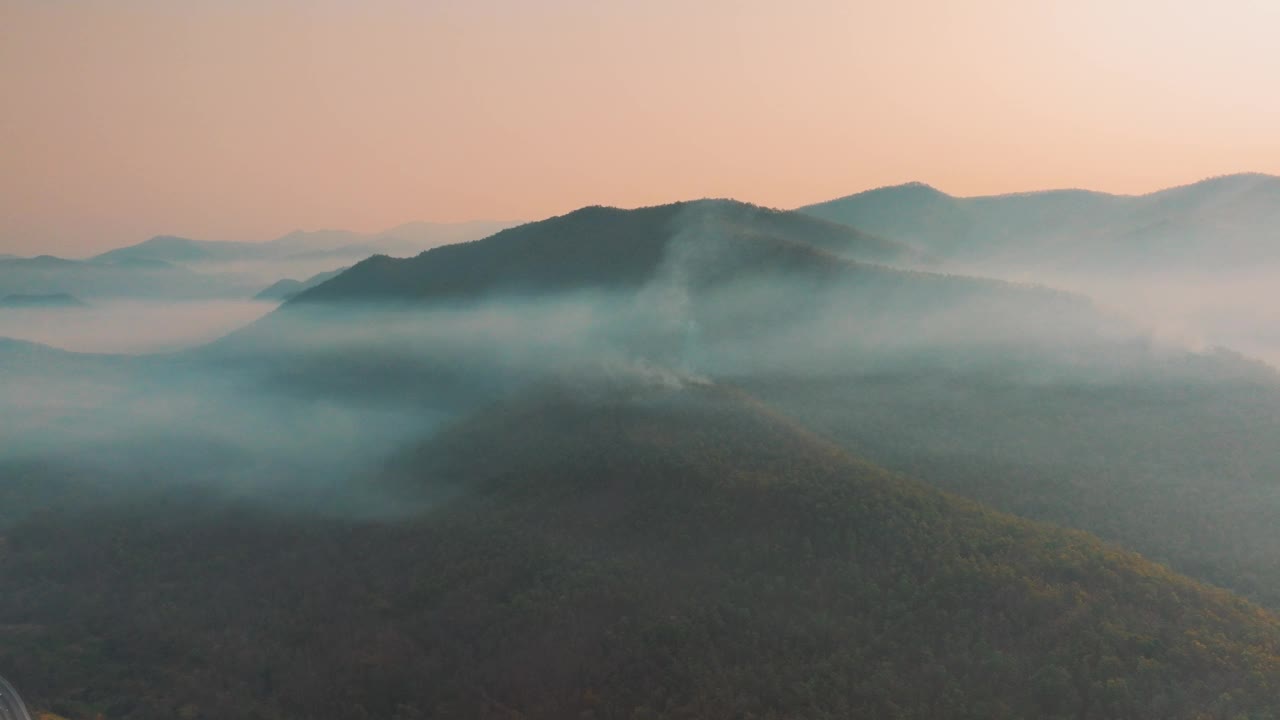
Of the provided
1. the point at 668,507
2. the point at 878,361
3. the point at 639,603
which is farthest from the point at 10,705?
the point at 878,361

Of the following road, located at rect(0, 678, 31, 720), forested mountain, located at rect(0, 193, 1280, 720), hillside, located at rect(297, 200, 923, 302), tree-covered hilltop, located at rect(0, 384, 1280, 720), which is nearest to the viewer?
tree-covered hilltop, located at rect(0, 384, 1280, 720)

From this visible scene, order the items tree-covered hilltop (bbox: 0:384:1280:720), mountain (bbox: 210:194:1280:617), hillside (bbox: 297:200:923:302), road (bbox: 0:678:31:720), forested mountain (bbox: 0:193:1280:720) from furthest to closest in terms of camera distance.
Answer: hillside (bbox: 297:200:923:302) < mountain (bbox: 210:194:1280:617) < road (bbox: 0:678:31:720) < forested mountain (bbox: 0:193:1280:720) < tree-covered hilltop (bbox: 0:384:1280:720)

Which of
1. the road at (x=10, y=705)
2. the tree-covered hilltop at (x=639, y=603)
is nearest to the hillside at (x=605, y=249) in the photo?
the tree-covered hilltop at (x=639, y=603)

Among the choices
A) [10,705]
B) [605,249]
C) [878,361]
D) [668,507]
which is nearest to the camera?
[10,705]

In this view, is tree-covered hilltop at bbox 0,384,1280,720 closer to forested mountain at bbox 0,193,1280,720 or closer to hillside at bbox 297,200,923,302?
forested mountain at bbox 0,193,1280,720

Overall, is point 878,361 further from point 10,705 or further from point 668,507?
point 10,705

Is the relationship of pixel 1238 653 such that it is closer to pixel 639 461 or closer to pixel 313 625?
pixel 639 461

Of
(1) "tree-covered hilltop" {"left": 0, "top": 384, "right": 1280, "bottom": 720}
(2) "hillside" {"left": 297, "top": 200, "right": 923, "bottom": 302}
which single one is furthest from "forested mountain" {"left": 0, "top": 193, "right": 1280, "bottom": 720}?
(2) "hillside" {"left": 297, "top": 200, "right": 923, "bottom": 302}
